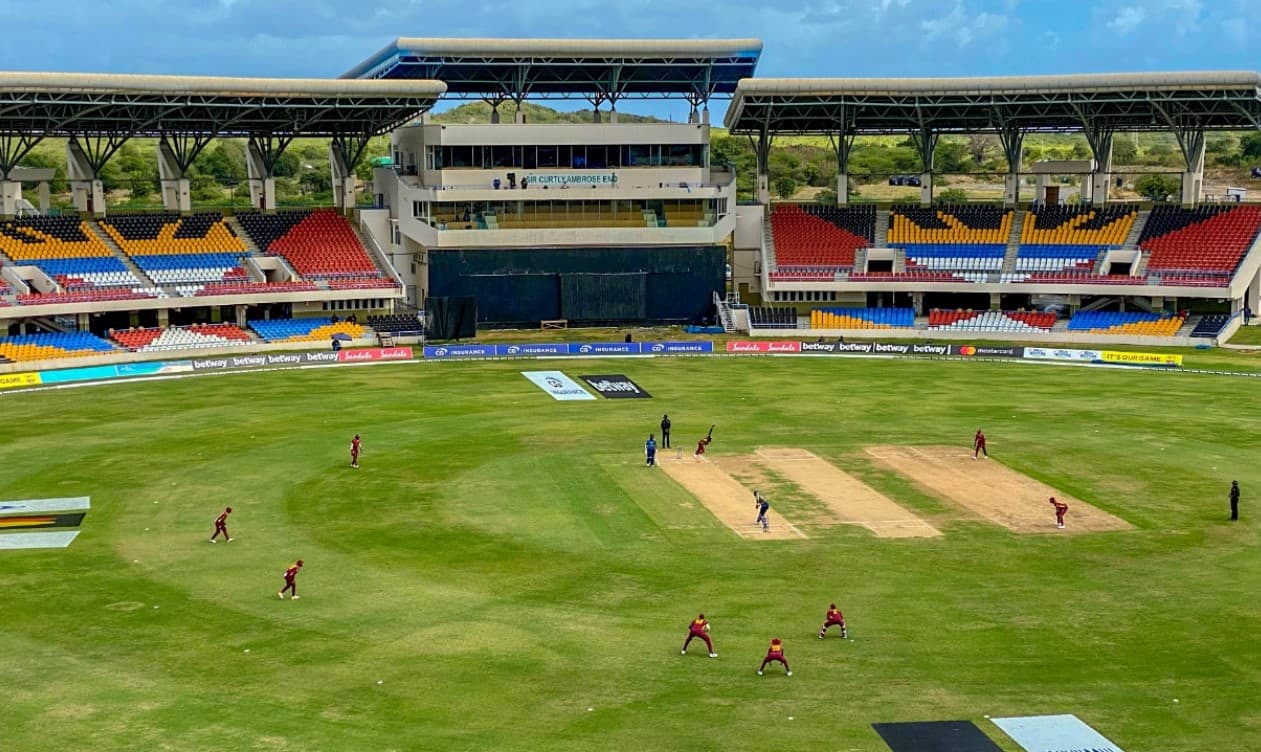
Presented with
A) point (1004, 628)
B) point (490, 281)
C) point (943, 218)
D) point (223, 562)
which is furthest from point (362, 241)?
point (1004, 628)

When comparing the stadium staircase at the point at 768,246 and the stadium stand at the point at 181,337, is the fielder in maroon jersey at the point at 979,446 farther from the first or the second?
the stadium stand at the point at 181,337

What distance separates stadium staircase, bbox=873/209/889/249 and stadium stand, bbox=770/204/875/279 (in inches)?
13.5

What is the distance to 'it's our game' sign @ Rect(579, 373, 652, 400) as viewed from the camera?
76688 millimetres

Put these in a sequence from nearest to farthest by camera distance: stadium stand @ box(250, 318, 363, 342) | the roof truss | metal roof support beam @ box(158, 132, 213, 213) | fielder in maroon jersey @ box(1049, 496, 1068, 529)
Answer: fielder in maroon jersey @ box(1049, 496, 1068, 529) → stadium stand @ box(250, 318, 363, 342) → the roof truss → metal roof support beam @ box(158, 132, 213, 213)

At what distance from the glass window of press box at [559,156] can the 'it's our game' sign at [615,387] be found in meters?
25.3

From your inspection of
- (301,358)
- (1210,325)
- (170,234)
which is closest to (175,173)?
(170,234)

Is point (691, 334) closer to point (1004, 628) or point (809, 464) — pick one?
point (809, 464)

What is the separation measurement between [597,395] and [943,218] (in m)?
44.6

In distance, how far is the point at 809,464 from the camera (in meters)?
58.0

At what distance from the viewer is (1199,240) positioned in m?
101

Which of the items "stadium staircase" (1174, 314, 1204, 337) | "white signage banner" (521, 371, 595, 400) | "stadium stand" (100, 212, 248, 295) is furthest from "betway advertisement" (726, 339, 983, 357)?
"stadium stand" (100, 212, 248, 295)

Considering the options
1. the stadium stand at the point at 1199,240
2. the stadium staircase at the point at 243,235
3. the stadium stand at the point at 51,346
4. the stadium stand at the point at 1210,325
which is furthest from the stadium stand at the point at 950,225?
the stadium stand at the point at 51,346

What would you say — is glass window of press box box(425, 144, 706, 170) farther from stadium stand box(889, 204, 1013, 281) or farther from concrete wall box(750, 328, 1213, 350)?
stadium stand box(889, 204, 1013, 281)

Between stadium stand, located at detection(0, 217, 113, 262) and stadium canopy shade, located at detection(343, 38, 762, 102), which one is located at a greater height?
stadium canopy shade, located at detection(343, 38, 762, 102)
